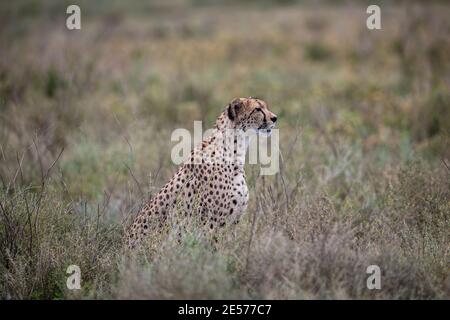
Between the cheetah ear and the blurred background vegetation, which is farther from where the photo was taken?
the cheetah ear

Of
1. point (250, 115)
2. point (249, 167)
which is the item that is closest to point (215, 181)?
point (250, 115)

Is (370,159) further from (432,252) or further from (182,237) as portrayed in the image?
(182,237)

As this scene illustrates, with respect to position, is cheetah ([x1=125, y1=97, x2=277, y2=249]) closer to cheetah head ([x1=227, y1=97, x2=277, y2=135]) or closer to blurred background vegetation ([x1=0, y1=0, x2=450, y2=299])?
cheetah head ([x1=227, y1=97, x2=277, y2=135])

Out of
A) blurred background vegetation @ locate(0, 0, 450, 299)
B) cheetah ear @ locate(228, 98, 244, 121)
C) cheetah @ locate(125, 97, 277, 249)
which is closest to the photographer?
blurred background vegetation @ locate(0, 0, 450, 299)

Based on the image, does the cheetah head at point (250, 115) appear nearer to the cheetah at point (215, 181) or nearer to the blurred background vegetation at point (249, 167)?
the cheetah at point (215, 181)

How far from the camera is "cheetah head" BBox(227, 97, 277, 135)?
404 cm

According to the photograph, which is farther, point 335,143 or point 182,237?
point 335,143

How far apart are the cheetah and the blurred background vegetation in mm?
164

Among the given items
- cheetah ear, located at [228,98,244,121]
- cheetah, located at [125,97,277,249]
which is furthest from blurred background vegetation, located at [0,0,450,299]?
cheetah ear, located at [228,98,244,121]

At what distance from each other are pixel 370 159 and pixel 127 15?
52.8 ft

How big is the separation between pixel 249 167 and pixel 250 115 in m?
0.96

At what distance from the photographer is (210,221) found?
3.94 m

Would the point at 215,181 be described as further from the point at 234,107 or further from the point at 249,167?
the point at 249,167
